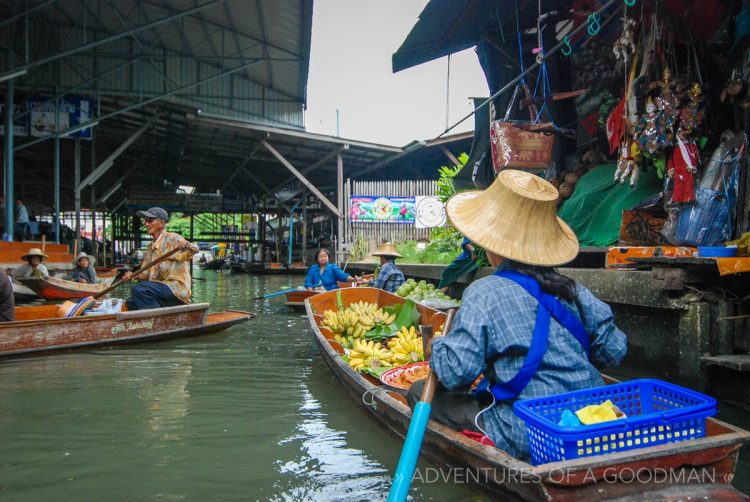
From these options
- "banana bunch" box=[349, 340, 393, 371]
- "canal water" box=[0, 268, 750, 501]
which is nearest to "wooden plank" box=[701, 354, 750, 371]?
"canal water" box=[0, 268, 750, 501]

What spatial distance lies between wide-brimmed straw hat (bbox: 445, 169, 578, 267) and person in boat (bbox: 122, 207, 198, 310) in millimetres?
4689

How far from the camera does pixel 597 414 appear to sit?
2070 millimetres

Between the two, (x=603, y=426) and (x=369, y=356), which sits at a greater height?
(x=603, y=426)

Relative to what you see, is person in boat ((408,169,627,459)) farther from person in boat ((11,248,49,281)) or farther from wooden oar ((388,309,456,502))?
person in boat ((11,248,49,281))

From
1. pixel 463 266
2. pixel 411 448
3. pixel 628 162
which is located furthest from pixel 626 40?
pixel 411 448

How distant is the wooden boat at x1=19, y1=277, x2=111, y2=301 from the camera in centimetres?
1036

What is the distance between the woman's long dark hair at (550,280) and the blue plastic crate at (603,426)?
1.25ft

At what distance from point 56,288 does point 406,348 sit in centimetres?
852

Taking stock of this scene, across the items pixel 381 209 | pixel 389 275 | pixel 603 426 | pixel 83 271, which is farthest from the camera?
pixel 381 209

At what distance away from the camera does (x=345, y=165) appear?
56.5ft

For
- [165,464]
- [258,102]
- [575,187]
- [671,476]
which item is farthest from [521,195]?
[258,102]

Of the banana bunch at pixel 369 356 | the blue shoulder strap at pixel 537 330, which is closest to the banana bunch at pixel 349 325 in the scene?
the banana bunch at pixel 369 356

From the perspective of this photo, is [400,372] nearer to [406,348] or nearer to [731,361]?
[406,348]

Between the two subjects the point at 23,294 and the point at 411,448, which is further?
the point at 23,294
